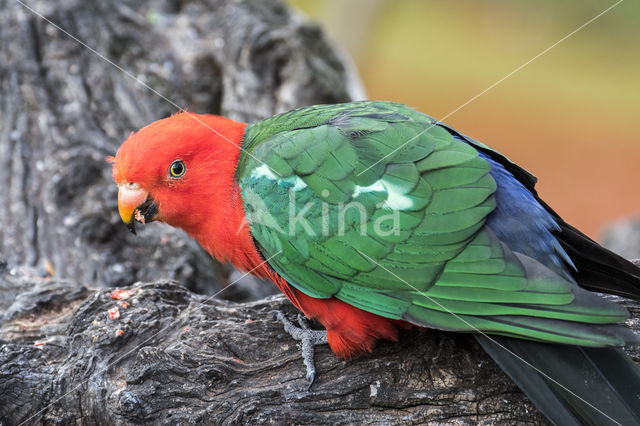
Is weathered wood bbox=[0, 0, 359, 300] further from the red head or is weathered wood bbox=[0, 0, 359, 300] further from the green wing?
the green wing

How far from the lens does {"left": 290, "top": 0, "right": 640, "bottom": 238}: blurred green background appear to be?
11.2 m

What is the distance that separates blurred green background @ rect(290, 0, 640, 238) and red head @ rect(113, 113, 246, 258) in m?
8.08

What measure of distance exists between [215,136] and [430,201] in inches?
48.9

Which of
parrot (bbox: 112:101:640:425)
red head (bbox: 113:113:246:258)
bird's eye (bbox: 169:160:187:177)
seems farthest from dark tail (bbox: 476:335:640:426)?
bird's eye (bbox: 169:160:187:177)

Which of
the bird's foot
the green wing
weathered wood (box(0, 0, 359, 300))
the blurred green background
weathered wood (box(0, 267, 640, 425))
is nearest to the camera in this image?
the green wing

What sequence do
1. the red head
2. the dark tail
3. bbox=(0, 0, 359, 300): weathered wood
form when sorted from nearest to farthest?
the dark tail → the red head → bbox=(0, 0, 359, 300): weathered wood

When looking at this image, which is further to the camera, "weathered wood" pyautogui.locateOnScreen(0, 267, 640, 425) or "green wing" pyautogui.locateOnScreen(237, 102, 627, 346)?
"weathered wood" pyautogui.locateOnScreen(0, 267, 640, 425)

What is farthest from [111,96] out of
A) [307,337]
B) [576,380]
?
[576,380]

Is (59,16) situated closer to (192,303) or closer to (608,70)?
(192,303)

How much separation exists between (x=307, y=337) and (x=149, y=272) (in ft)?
5.40

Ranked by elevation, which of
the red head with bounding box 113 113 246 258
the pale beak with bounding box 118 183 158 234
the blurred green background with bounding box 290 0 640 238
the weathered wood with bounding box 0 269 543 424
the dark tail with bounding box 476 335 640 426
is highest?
the blurred green background with bounding box 290 0 640 238

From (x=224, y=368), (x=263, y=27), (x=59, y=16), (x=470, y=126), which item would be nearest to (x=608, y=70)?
(x=470, y=126)

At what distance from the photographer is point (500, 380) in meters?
2.66

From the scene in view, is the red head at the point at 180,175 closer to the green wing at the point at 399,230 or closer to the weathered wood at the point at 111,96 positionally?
the green wing at the point at 399,230
